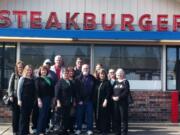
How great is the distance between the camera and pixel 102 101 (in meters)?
14.6

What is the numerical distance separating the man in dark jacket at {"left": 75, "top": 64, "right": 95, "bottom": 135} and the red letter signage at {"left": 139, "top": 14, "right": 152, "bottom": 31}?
3346mm

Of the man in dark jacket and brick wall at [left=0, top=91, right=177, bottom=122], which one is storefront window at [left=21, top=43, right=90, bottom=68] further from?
the man in dark jacket

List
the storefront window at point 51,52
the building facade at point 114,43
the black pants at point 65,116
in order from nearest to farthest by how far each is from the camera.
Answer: the black pants at point 65,116 < the building facade at point 114,43 < the storefront window at point 51,52

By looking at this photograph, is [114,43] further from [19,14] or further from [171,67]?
[19,14]

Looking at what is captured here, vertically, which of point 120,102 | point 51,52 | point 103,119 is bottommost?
point 103,119

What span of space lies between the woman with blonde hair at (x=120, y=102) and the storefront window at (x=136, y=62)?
294 centimetres

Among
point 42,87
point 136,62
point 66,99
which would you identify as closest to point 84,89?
point 66,99

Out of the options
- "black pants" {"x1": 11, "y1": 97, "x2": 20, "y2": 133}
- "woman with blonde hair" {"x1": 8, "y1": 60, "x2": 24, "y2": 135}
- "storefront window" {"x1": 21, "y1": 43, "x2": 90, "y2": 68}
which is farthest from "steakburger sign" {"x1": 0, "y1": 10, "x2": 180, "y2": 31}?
"black pants" {"x1": 11, "y1": 97, "x2": 20, "y2": 133}

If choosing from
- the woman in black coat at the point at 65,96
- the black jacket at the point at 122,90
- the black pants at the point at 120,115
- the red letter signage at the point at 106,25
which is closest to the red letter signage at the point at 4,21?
the red letter signage at the point at 106,25

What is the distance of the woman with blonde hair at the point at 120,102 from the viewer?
1422 cm

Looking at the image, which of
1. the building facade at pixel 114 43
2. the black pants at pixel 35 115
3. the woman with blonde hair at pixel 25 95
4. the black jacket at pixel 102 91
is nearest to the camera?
the woman with blonde hair at pixel 25 95

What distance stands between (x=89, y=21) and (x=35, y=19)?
5.51 ft

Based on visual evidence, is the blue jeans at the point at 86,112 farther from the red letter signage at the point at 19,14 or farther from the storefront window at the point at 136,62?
the red letter signage at the point at 19,14

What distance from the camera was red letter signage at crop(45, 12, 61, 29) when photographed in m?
16.9
